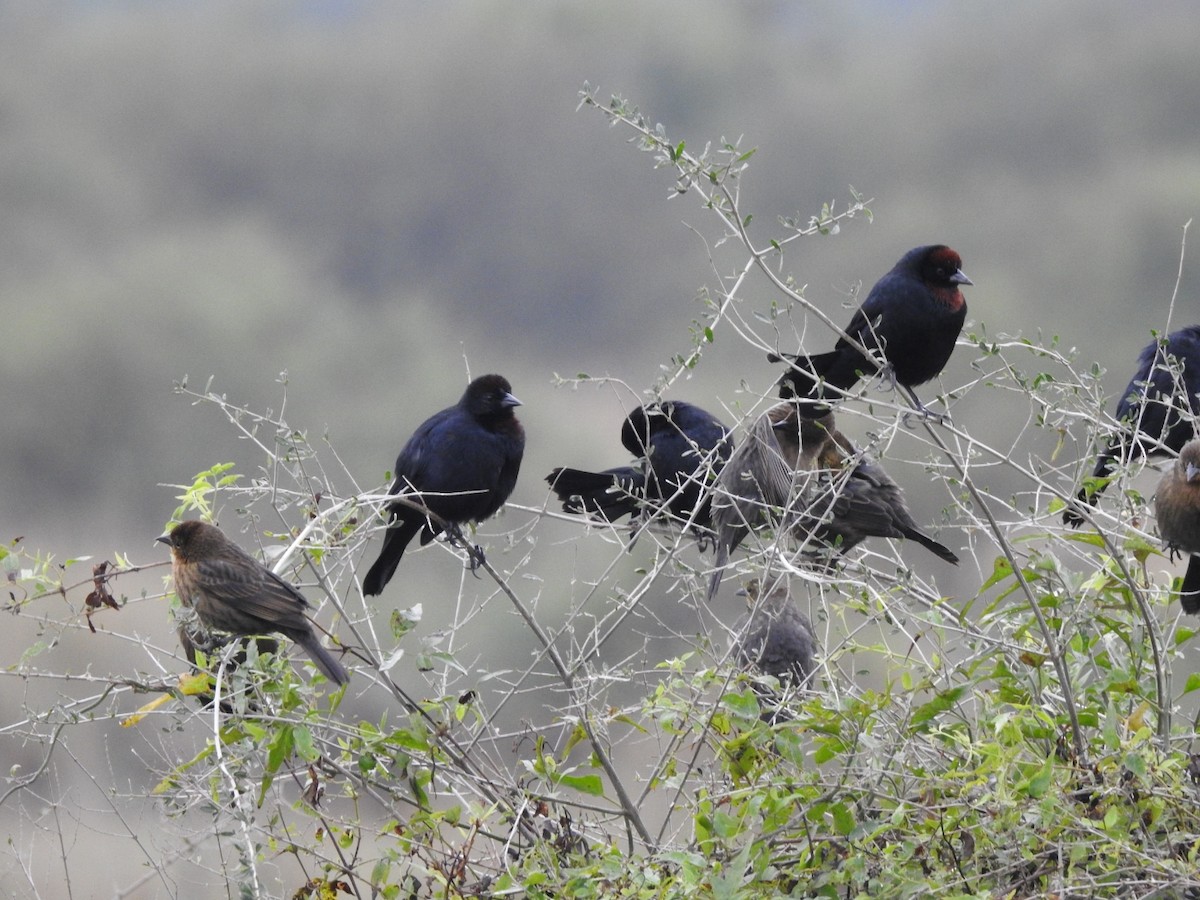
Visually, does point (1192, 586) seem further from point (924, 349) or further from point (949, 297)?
point (949, 297)

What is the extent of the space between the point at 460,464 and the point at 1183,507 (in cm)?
298

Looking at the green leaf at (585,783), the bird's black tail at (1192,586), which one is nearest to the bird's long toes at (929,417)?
the bird's black tail at (1192,586)

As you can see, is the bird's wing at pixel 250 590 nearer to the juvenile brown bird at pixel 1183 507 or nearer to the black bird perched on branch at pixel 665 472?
the black bird perched on branch at pixel 665 472

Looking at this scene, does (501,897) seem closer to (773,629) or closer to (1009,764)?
(1009,764)

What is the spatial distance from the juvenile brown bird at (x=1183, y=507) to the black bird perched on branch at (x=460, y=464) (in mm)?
2772

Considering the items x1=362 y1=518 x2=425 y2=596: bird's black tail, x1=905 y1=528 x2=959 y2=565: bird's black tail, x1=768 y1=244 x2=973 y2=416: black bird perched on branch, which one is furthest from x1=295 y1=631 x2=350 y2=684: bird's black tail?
x1=905 y1=528 x2=959 y2=565: bird's black tail

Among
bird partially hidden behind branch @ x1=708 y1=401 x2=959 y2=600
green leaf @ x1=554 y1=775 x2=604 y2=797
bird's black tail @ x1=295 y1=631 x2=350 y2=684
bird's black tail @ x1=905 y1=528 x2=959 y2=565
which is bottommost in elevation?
green leaf @ x1=554 y1=775 x2=604 y2=797

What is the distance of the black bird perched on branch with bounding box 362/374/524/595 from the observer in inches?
233

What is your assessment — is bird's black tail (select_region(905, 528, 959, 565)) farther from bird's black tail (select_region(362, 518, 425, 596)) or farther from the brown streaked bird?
the brown streaked bird

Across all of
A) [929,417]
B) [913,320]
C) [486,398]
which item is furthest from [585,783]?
[913,320]

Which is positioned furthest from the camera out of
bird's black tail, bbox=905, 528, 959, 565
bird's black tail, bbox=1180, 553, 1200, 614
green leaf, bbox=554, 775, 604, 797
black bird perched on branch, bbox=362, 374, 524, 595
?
black bird perched on branch, bbox=362, 374, 524, 595

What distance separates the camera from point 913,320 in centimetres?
574

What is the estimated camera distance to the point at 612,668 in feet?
12.7

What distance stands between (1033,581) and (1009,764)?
0.72 meters
